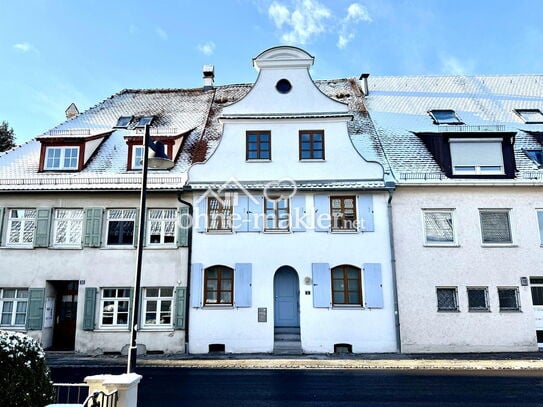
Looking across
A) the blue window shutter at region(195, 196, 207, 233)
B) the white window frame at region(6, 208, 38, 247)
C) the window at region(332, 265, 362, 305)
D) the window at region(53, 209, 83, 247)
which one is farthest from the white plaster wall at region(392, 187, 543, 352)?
the white window frame at region(6, 208, 38, 247)

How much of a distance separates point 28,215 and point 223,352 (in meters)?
9.97

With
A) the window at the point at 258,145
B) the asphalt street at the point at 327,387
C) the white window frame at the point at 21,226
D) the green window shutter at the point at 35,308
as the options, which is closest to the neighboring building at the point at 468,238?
the asphalt street at the point at 327,387

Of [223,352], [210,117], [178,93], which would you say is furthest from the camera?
[178,93]

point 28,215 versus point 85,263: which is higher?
point 28,215

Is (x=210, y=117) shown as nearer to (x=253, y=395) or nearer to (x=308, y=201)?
(x=308, y=201)

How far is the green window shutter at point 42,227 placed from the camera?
638 inches

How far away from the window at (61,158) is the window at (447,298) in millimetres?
16229

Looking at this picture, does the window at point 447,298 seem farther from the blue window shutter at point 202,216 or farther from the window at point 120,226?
the window at point 120,226

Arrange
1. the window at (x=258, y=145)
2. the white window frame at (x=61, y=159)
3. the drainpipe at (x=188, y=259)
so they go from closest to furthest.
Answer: the drainpipe at (x=188, y=259) → the window at (x=258, y=145) → the white window frame at (x=61, y=159)

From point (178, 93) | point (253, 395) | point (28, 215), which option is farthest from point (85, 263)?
point (178, 93)

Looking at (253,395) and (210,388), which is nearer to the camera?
(253,395)

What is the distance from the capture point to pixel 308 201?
53.5 ft

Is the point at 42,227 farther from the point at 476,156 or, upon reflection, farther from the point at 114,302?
the point at 476,156

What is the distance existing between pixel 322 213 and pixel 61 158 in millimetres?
11772
